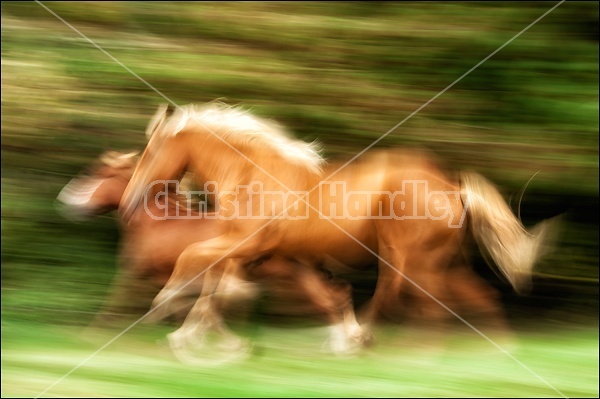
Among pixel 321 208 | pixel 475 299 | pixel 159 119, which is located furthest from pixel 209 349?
pixel 475 299

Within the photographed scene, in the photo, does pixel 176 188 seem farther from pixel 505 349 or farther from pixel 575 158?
pixel 575 158

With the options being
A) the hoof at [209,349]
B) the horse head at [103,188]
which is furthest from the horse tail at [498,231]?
the horse head at [103,188]

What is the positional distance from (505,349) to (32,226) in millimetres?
2633

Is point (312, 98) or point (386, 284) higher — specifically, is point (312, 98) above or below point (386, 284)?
above

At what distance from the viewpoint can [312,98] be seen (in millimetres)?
4402

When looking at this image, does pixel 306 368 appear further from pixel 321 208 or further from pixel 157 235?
pixel 157 235

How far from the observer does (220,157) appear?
3.89 meters

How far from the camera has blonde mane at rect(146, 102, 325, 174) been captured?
153 inches

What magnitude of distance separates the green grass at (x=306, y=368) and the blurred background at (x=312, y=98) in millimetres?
391

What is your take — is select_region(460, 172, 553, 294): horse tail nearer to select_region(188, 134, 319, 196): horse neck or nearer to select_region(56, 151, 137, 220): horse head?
select_region(188, 134, 319, 196): horse neck

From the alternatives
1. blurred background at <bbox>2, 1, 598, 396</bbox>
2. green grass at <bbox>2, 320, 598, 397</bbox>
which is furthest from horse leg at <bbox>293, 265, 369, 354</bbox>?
blurred background at <bbox>2, 1, 598, 396</bbox>

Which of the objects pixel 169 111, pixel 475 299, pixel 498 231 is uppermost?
pixel 169 111

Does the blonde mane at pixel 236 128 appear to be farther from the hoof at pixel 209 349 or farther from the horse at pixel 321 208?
the hoof at pixel 209 349

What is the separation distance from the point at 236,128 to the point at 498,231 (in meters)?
1.32
